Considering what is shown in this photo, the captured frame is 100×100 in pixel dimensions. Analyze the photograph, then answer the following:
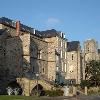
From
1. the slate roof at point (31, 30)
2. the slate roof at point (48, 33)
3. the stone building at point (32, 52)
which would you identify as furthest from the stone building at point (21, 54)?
the slate roof at point (48, 33)

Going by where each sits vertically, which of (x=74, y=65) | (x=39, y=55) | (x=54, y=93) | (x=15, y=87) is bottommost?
(x=54, y=93)

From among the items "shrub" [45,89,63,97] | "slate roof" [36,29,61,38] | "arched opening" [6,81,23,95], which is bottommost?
"shrub" [45,89,63,97]

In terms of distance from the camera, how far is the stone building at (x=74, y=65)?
10153cm

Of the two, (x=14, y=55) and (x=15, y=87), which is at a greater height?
(x=14, y=55)

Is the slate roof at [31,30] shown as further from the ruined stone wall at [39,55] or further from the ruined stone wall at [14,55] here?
the ruined stone wall at [14,55]

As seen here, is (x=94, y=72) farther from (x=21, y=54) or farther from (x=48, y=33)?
(x=21, y=54)

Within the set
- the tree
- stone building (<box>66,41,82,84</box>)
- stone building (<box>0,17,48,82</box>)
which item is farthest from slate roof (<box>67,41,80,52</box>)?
stone building (<box>0,17,48,82</box>)

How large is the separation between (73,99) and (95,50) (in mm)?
76770

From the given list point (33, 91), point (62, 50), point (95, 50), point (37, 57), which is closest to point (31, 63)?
point (37, 57)

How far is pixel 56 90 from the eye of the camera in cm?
6650

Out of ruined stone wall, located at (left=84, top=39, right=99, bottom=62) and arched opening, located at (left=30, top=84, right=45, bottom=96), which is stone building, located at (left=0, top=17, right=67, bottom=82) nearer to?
arched opening, located at (left=30, top=84, right=45, bottom=96)

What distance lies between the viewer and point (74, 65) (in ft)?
338

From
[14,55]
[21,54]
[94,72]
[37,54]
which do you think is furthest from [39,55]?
[94,72]

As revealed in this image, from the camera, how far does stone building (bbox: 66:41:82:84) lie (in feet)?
333
